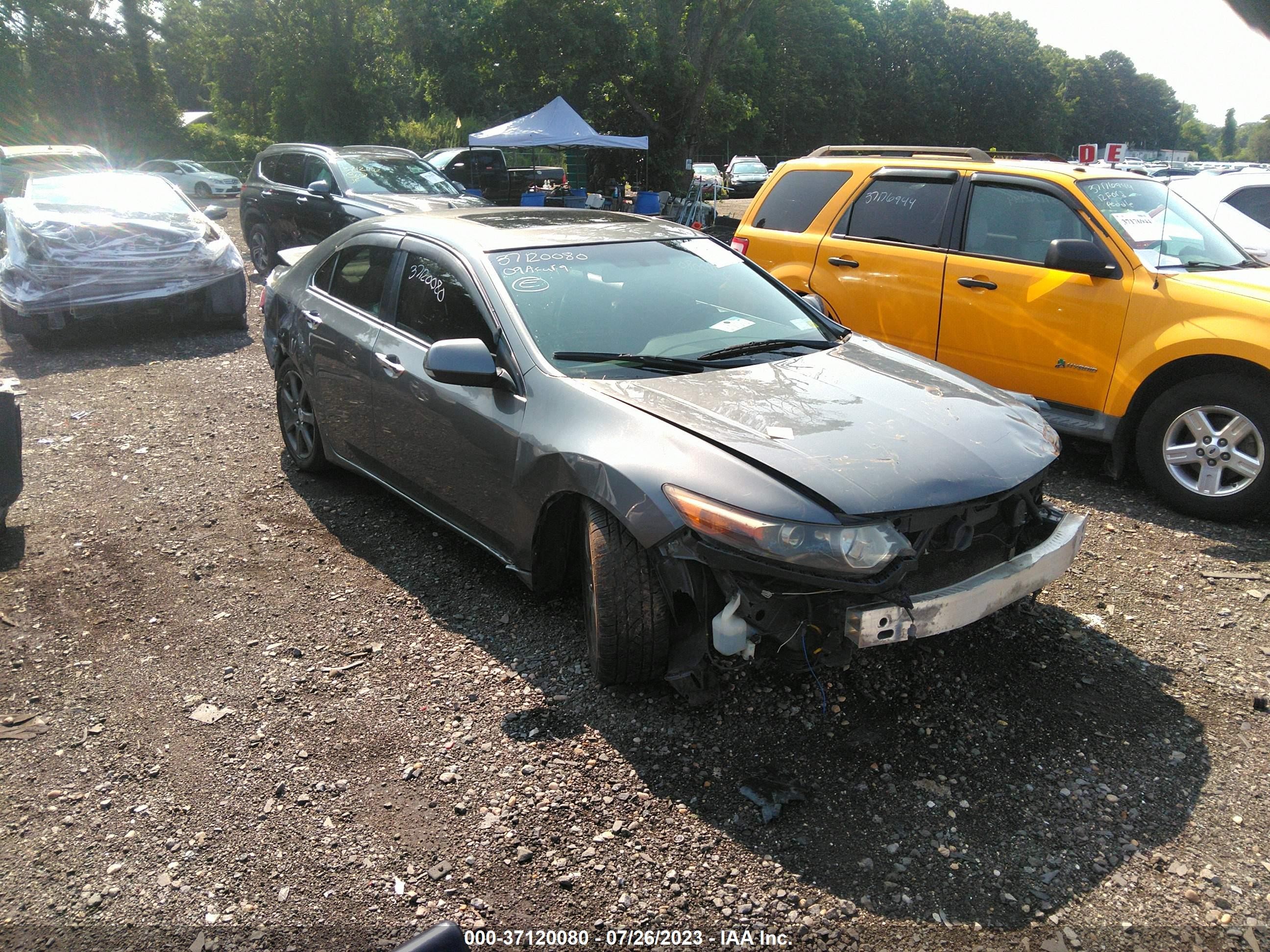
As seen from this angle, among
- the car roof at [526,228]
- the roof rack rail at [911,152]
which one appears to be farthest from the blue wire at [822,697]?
the roof rack rail at [911,152]

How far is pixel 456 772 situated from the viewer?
3135 millimetres

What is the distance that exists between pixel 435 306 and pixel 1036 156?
4.92m

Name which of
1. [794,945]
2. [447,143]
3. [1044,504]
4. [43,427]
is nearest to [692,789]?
[794,945]

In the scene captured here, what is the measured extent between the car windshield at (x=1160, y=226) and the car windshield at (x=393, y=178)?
8296mm

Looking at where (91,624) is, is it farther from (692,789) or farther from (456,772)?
(692,789)

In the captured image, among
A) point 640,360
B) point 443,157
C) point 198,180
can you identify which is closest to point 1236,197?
point 640,360

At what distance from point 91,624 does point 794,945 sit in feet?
11.1

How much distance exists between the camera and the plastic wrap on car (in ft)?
29.9

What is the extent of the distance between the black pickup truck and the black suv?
296 inches

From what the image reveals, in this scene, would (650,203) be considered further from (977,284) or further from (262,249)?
(977,284)

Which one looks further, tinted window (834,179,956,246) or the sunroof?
tinted window (834,179,956,246)

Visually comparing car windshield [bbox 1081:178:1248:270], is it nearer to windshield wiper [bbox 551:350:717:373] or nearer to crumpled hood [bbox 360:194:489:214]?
windshield wiper [bbox 551:350:717:373]

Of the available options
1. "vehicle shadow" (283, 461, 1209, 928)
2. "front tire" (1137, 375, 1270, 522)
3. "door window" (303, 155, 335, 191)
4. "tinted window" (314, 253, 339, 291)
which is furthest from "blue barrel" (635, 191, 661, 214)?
"vehicle shadow" (283, 461, 1209, 928)

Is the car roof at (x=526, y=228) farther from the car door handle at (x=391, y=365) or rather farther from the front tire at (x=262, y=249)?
the front tire at (x=262, y=249)
